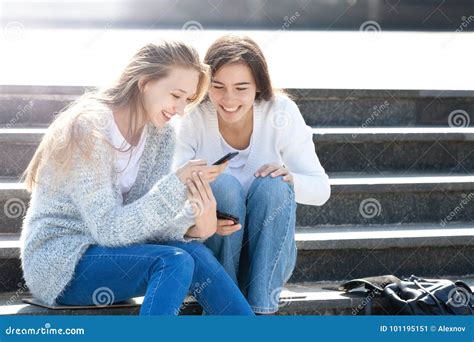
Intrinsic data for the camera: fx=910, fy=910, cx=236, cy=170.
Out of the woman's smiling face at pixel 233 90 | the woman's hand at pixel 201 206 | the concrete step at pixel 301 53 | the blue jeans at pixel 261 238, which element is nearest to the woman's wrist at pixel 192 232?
the woman's hand at pixel 201 206

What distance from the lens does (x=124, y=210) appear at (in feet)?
8.98

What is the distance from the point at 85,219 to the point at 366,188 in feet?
4.52

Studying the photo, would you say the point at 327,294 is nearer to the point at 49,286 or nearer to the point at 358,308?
the point at 358,308

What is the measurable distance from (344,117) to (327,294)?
1.08m

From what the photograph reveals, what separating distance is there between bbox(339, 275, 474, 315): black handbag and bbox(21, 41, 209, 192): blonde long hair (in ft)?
3.12

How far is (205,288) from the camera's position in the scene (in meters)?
2.83

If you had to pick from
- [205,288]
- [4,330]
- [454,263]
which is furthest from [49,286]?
[454,263]

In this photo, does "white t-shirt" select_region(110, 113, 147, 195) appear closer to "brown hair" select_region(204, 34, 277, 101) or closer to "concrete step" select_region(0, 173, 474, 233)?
"brown hair" select_region(204, 34, 277, 101)

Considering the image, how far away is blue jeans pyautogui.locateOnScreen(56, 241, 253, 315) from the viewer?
2643 millimetres

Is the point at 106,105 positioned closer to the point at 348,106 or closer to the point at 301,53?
the point at 348,106

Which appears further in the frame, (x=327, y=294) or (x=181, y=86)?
(x=327, y=294)

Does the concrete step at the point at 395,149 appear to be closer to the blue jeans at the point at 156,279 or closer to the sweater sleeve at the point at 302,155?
the sweater sleeve at the point at 302,155

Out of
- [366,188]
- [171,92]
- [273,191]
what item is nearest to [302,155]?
[273,191]

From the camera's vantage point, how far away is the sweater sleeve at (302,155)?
325 cm
